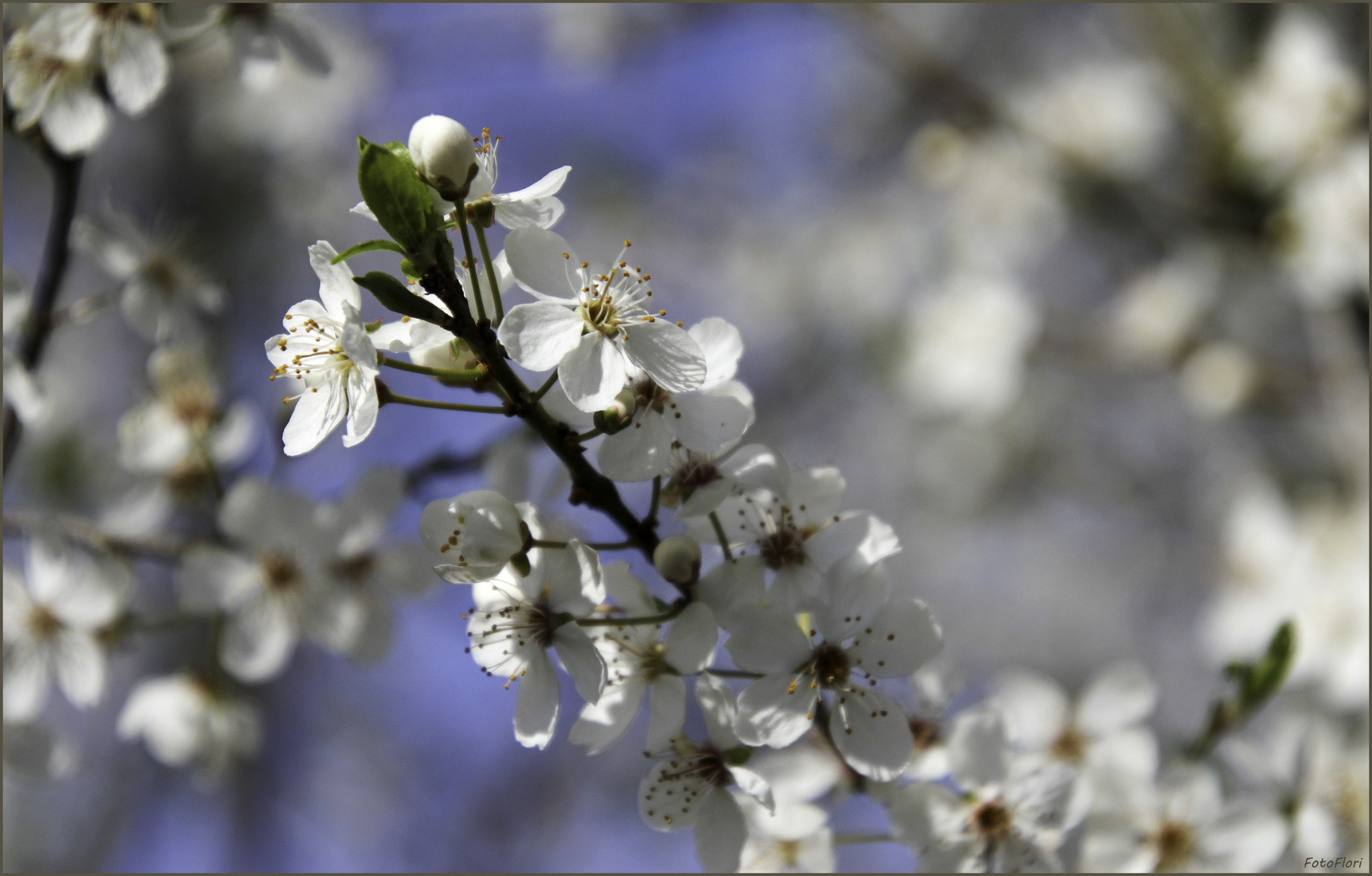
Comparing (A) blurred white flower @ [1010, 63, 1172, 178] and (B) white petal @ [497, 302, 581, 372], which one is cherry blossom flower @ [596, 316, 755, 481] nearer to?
(B) white petal @ [497, 302, 581, 372]

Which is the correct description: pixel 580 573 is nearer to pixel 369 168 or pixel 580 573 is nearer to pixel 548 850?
pixel 369 168

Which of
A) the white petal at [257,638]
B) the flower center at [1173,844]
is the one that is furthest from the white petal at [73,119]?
the flower center at [1173,844]

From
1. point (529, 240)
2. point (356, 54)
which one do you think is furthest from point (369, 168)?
point (356, 54)

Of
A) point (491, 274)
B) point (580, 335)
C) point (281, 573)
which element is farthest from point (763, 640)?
point (281, 573)

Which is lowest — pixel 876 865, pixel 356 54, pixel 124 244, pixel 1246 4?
pixel 876 865

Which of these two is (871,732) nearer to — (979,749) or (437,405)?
(979,749)

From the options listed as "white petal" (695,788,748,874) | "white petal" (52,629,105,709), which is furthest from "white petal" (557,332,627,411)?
"white petal" (52,629,105,709)
